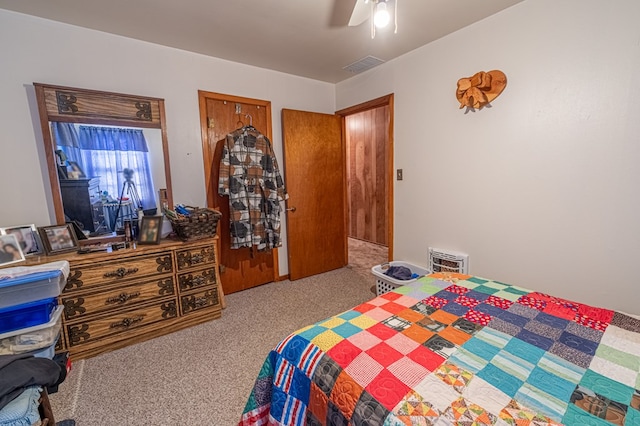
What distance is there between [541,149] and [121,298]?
3206 mm

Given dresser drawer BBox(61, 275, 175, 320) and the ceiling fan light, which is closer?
the ceiling fan light

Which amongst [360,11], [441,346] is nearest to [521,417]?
[441,346]

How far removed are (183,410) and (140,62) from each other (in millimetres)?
2659

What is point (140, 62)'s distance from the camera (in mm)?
2336

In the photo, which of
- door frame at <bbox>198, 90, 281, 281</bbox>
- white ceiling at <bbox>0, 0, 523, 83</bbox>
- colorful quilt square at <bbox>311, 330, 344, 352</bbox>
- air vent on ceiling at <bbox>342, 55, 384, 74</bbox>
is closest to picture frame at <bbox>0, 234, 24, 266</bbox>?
door frame at <bbox>198, 90, 281, 281</bbox>

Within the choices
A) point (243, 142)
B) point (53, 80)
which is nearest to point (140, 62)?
point (53, 80)

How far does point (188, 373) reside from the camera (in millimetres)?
1781

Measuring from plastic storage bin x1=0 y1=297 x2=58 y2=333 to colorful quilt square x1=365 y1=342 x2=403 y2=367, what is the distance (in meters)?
1.89

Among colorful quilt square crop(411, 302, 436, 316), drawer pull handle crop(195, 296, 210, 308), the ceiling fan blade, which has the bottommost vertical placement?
drawer pull handle crop(195, 296, 210, 308)

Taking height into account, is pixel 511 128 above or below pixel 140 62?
below

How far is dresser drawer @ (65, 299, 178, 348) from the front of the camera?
74.0 inches

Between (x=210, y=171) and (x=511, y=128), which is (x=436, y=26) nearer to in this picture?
(x=511, y=128)

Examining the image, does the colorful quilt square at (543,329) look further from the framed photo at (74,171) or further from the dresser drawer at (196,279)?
the framed photo at (74,171)

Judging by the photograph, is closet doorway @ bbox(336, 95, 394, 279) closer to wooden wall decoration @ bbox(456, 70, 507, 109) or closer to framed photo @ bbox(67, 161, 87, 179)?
wooden wall decoration @ bbox(456, 70, 507, 109)
